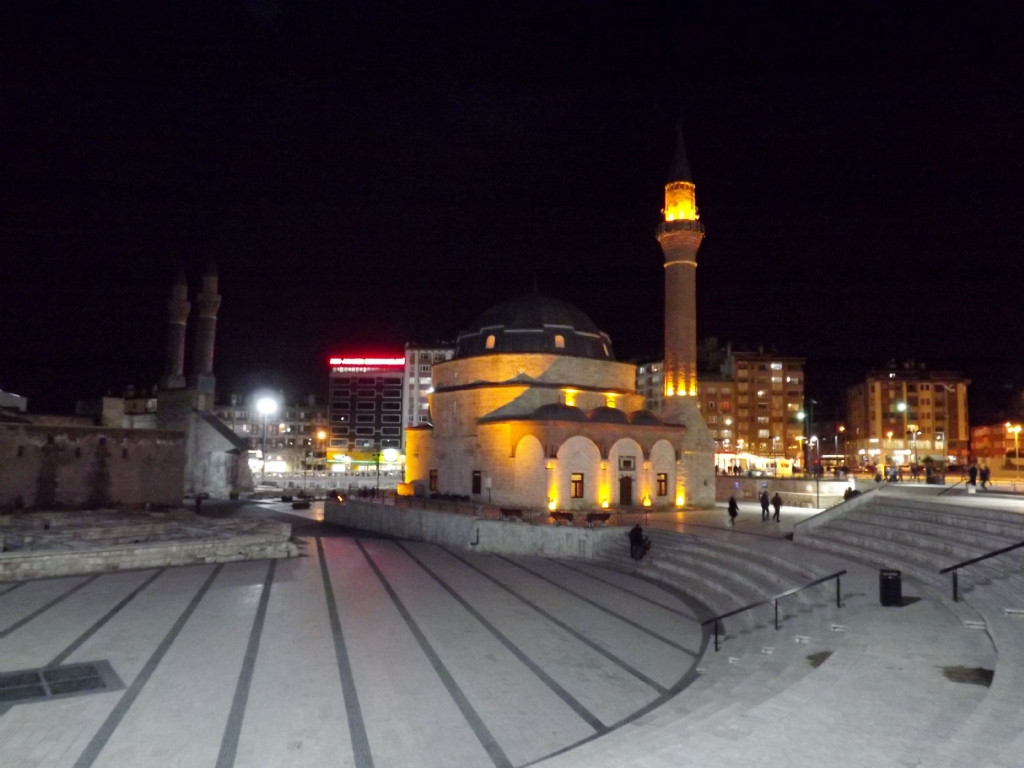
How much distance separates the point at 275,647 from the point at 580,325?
30723mm

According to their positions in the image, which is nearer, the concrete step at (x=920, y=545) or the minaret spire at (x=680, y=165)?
the concrete step at (x=920, y=545)

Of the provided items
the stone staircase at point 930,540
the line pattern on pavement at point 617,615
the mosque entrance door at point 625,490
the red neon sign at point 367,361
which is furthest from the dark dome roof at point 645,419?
the red neon sign at point 367,361

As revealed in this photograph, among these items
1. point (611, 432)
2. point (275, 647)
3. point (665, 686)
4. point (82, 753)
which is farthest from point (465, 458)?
point (82, 753)

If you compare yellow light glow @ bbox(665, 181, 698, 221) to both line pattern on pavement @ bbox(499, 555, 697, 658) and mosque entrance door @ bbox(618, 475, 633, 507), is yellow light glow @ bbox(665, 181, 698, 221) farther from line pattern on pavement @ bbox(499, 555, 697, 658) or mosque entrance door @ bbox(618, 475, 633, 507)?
line pattern on pavement @ bbox(499, 555, 697, 658)

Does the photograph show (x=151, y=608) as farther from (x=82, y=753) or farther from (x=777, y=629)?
(x=777, y=629)

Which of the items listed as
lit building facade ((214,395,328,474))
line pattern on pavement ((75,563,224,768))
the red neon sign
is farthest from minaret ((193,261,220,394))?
the red neon sign

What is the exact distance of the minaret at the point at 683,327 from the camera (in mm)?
38281

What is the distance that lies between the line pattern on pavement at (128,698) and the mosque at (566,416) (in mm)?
19624

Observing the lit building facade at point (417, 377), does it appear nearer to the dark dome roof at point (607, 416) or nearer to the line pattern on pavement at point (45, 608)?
the dark dome roof at point (607, 416)

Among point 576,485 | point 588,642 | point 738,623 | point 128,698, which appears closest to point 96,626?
point 128,698

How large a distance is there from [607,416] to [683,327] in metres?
8.17

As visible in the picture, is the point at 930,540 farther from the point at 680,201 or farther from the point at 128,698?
the point at 680,201

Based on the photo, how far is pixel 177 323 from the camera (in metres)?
59.7

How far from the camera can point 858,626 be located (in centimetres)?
1137
